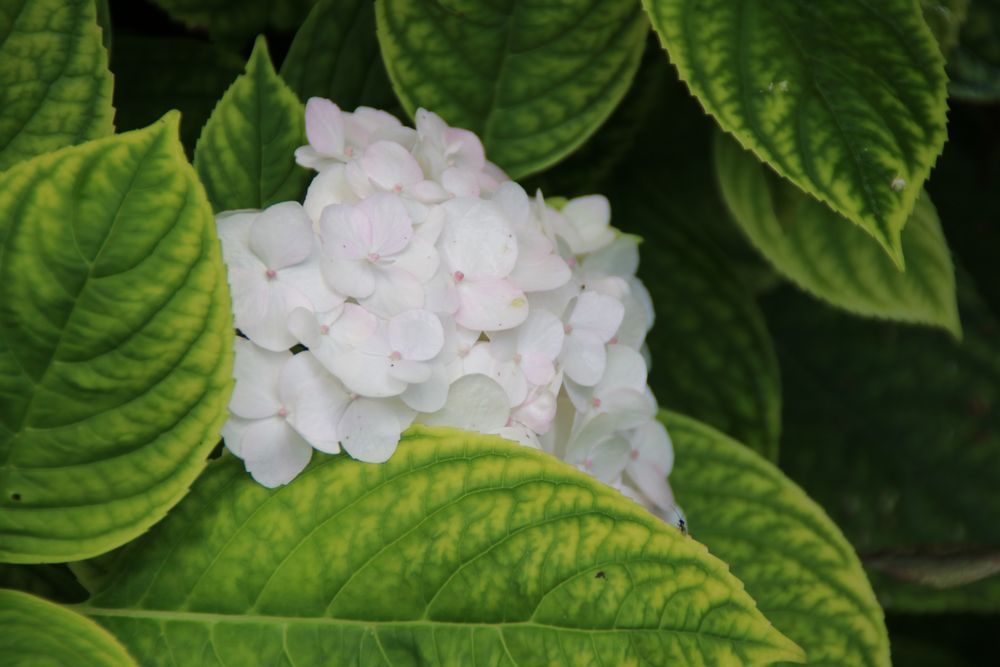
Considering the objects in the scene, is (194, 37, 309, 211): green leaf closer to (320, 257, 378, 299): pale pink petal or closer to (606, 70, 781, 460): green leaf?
(320, 257, 378, 299): pale pink petal

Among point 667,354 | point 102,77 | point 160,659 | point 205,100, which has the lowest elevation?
point 667,354

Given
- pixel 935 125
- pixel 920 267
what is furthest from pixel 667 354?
pixel 935 125

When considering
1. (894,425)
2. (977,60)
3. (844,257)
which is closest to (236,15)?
(844,257)

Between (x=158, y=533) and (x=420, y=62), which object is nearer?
(x=158, y=533)

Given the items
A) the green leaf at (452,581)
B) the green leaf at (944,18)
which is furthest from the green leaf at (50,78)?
the green leaf at (944,18)

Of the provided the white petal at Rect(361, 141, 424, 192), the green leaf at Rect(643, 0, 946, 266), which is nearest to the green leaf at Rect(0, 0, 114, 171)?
the white petal at Rect(361, 141, 424, 192)

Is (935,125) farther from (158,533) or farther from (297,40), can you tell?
(158,533)

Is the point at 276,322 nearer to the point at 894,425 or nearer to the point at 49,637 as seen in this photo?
the point at 49,637
